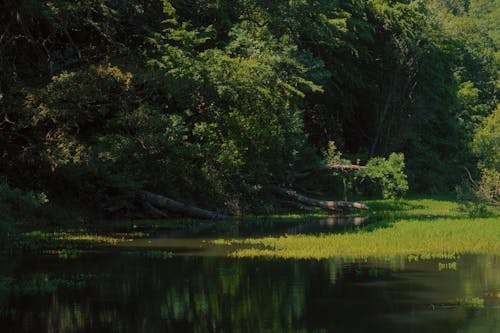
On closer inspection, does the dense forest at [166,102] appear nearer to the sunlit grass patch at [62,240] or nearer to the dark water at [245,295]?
the sunlit grass patch at [62,240]

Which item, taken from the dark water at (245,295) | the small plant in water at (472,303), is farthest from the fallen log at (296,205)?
the small plant in water at (472,303)

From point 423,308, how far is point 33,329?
6.78 m

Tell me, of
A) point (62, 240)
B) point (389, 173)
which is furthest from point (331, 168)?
point (62, 240)

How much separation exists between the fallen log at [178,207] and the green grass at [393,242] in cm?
809

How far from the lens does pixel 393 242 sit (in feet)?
89.4

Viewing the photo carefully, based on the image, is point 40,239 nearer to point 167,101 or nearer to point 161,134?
point 161,134

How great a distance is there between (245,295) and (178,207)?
21.0 metres

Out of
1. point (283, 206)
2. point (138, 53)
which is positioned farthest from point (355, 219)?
point (138, 53)

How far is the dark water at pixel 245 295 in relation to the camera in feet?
48.7

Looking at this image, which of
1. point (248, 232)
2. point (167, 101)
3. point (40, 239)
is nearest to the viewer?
point (40, 239)

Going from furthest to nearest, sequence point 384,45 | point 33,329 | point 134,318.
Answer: point 384,45, point 134,318, point 33,329

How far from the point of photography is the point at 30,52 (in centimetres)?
3603

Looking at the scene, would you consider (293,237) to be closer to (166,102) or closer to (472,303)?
(166,102)

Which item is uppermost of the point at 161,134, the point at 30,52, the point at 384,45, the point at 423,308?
the point at 384,45
